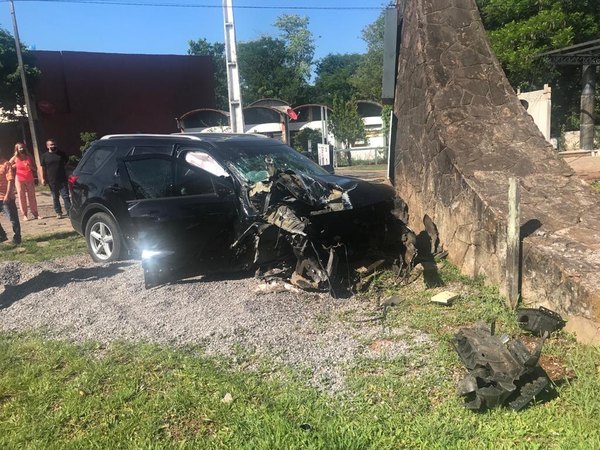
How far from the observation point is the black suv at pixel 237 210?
5.48 metres

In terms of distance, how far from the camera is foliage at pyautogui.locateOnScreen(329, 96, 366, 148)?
3488 cm

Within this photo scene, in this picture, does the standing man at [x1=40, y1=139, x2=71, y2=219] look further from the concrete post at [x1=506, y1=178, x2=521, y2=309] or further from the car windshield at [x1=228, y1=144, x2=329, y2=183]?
the concrete post at [x1=506, y1=178, x2=521, y2=309]

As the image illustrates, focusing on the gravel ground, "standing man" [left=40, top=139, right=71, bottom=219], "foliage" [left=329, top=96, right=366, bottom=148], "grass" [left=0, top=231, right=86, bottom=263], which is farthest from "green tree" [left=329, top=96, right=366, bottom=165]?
the gravel ground

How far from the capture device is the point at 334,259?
5.38 m

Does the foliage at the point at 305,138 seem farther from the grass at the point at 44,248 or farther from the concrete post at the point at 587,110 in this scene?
the grass at the point at 44,248

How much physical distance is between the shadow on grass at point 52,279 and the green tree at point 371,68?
44.2 meters

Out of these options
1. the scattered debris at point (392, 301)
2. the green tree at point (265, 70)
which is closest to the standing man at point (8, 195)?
the scattered debris at point (392, 301)

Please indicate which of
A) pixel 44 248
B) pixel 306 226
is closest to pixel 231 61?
pixel 44 248

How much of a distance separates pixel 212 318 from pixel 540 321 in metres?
2.75

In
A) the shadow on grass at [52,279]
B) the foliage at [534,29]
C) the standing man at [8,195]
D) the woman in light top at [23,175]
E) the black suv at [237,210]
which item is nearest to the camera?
the black suv at [237,210]

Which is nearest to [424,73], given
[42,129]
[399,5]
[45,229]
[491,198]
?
[399,5]

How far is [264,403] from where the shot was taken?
140 inches

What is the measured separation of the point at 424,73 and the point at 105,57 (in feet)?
81.2

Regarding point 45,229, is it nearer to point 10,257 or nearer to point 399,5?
point 10,257
